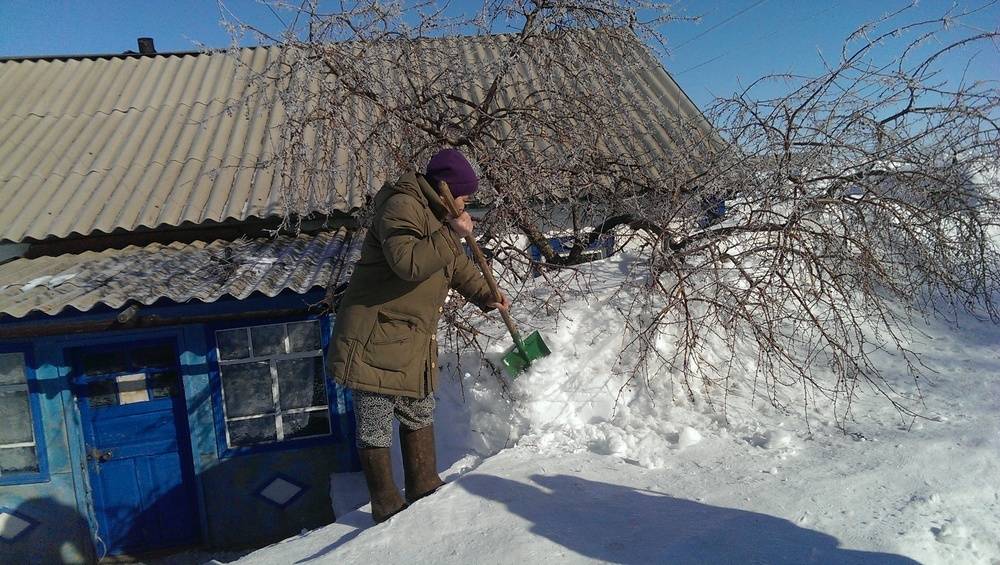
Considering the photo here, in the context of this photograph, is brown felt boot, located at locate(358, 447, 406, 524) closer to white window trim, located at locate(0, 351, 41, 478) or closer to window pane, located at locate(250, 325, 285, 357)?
window pane, located at locate(250, 325, 285, 357)

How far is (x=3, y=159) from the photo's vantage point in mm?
5953

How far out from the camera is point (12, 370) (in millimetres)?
4820

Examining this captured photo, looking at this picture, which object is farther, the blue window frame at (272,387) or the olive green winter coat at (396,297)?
the blue window frame at (272,387)

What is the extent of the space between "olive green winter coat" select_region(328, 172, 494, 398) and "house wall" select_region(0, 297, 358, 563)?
94.3 inches

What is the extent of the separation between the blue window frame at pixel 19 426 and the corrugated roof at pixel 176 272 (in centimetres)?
81

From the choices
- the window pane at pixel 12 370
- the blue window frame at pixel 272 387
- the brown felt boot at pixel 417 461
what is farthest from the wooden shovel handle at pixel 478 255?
the window pane at pixel 12 370

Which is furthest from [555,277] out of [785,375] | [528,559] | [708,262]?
[528,559]

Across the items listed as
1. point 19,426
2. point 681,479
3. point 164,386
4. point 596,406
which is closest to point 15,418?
point 19,426

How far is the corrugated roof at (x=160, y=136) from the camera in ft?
16.4

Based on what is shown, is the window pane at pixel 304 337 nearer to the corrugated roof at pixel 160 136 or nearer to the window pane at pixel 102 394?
the corrugated roof at pixel 160 136

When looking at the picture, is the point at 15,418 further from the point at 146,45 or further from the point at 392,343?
the point at 146,45

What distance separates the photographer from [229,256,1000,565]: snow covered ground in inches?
81.7

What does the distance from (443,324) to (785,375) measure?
2225 mm

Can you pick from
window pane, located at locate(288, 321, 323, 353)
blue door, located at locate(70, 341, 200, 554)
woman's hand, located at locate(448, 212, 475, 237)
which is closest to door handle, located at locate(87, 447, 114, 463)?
blue door, located at locate(70, 341, 200, 554)
